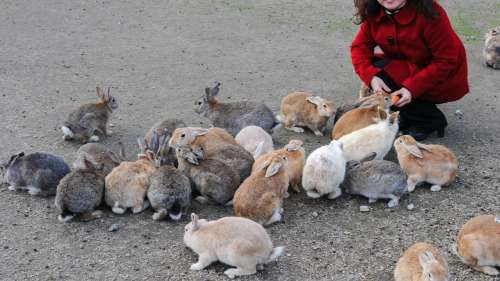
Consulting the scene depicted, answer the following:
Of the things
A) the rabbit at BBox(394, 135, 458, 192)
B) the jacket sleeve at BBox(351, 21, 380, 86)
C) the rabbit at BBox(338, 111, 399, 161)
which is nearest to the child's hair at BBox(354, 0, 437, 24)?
the jacket sleeve at BBox(351, 21, 380, 86)

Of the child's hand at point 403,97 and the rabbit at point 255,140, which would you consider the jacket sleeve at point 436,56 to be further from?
the rabbit at point 255,140

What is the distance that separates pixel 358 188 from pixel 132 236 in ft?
6.55

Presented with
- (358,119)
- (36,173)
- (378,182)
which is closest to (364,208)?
(378,182)

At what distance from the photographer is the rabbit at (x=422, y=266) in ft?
12.8

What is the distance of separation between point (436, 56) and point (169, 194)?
10.8 feet

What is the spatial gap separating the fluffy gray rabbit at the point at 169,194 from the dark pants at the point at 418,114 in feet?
9.38

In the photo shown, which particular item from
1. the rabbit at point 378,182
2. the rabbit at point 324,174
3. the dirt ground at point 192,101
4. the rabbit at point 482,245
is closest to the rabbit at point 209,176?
the dirt ground at point 192,101

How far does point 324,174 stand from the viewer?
5.27 m

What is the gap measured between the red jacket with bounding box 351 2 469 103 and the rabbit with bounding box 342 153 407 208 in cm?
145

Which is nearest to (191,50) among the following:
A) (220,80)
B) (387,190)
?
(220,80)

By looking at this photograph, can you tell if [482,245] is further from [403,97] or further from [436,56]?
[436,56]

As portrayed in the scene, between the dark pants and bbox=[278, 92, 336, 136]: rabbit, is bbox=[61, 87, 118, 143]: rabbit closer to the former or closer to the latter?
bbox=[278, 92, 336, 136]: rabbit

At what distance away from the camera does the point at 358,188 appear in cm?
539

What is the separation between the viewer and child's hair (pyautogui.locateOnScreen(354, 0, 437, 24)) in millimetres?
6285
